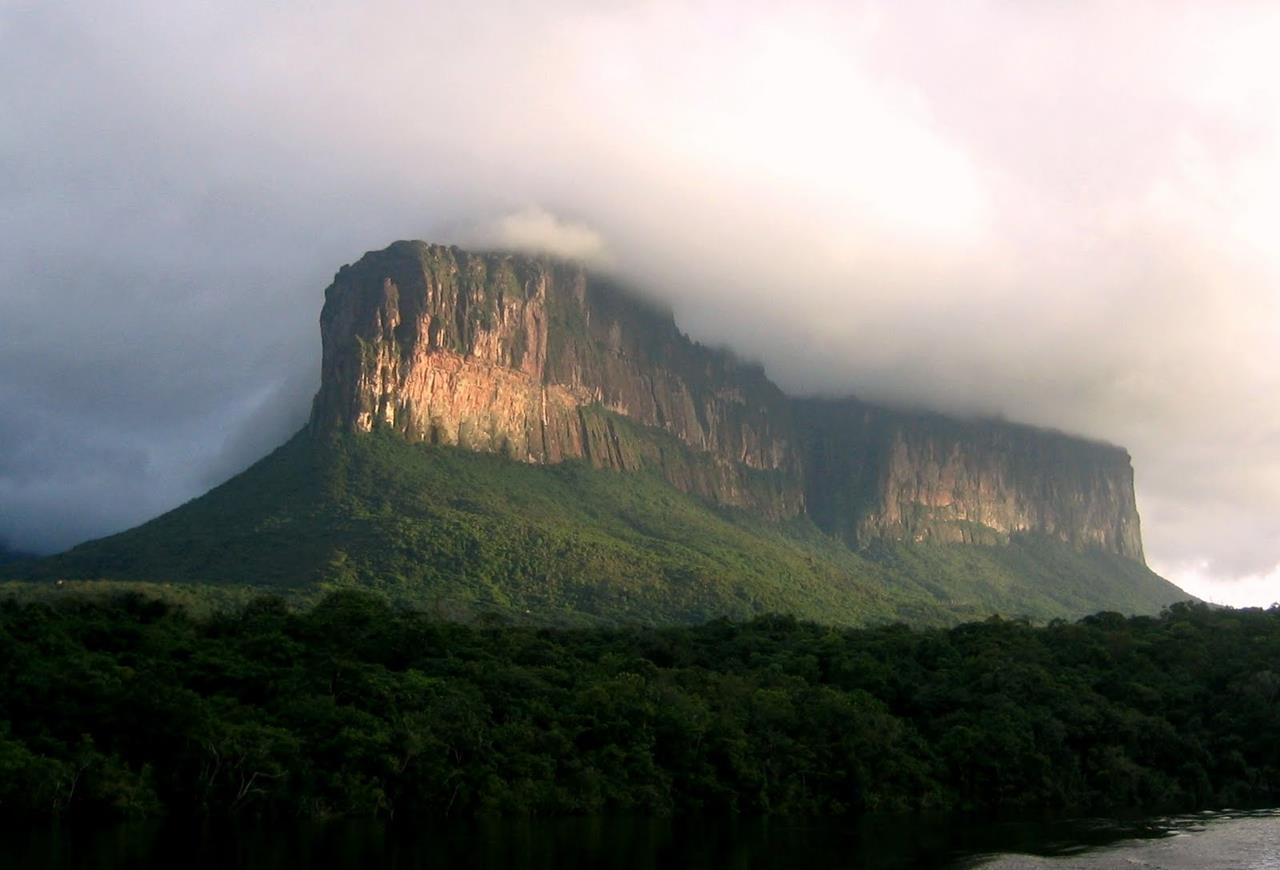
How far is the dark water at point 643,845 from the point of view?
4091 cm

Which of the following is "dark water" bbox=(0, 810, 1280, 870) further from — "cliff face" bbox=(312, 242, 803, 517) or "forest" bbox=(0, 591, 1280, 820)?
"cliff face" bbox=(312, 242, 803, 517)

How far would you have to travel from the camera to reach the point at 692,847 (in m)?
47.6

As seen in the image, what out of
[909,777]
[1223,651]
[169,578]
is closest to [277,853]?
[909,777]

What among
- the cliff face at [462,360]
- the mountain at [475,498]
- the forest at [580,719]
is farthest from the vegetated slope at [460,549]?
the forest at [580,719]

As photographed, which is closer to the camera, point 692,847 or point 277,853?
point 277,853

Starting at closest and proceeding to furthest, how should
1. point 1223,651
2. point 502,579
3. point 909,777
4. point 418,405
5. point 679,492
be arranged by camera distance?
point 909,777 < point 1223,651 < point 502,579 < point 418,405 < point 679,492

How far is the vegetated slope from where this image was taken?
11819 cm

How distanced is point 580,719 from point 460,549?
2845 inches

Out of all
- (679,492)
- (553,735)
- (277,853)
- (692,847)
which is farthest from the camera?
(679,492)

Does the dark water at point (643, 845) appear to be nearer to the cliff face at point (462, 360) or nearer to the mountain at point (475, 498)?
the mountain at point (475, 498)

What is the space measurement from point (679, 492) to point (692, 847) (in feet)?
487

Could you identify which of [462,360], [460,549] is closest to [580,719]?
[460,549]

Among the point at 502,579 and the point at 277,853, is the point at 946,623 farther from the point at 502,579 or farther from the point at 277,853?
the point at 277,853

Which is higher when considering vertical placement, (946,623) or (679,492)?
(679,492)
